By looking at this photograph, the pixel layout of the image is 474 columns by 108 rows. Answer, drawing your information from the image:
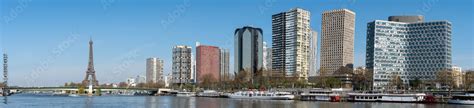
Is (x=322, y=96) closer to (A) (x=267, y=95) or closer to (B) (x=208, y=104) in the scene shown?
(A) (x=267, y=95)

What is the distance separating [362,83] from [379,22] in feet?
96.9

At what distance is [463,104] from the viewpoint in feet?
274

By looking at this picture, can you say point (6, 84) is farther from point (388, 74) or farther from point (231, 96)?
point (388, 74)

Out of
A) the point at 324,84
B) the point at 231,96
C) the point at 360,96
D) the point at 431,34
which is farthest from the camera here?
the point at 431,34

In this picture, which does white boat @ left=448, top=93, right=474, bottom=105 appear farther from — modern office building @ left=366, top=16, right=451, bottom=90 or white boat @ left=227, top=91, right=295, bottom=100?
modern office building @ left=366, top=16, right=451, bottom=90

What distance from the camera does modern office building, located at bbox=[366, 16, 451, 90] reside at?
171m

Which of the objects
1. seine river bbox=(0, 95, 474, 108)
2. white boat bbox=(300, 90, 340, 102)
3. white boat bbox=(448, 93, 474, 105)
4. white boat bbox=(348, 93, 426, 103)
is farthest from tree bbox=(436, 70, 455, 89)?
seine river bbox=(0, 95, 474, 108)

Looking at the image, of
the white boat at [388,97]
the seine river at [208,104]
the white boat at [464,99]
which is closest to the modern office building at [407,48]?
the white boat at [388,97]

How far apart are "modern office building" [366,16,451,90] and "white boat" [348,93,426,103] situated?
235 feet

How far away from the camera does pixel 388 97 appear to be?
3826 inches

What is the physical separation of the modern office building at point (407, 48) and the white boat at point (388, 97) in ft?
235

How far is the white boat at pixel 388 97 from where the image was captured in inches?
3686

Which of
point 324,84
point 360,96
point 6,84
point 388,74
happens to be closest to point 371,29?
point 388,74

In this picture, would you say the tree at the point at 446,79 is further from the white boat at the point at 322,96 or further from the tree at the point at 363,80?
the white boat at the point at 322,96
